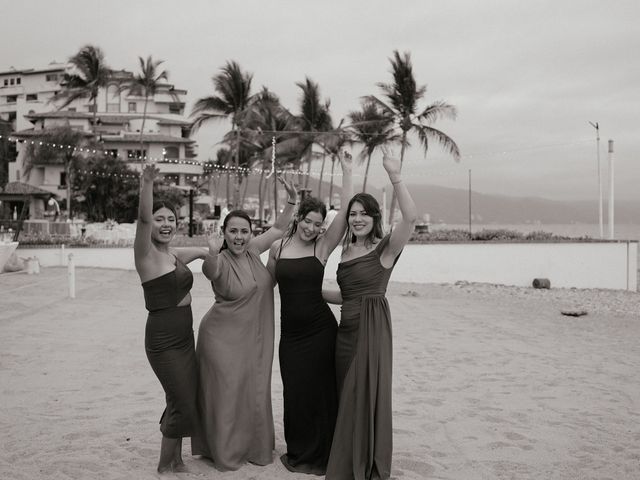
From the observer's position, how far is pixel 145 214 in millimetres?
3807

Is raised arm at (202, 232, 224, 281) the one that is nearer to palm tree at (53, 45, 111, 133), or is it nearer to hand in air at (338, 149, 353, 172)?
hand in air at (338, 149, 353, 172)

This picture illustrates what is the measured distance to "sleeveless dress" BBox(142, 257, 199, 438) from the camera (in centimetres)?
396

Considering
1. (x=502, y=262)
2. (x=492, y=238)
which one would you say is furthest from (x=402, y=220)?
(x=492, y=238)

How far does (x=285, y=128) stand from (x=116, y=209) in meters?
11.1

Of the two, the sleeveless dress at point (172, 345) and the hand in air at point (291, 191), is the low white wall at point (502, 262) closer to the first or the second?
the hand in air at point (291, 191)

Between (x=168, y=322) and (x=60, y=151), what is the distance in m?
38.6

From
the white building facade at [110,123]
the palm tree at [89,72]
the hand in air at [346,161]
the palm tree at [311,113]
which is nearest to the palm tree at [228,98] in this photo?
the palm tree at [311,113]

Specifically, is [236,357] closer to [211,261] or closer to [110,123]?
[211,261]

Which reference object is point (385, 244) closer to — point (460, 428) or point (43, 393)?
point (460, 428)

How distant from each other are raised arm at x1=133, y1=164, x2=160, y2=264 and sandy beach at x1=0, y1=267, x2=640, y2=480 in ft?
4.82

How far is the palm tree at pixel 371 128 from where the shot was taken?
31.1 m

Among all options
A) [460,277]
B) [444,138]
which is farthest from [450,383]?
[444,138]

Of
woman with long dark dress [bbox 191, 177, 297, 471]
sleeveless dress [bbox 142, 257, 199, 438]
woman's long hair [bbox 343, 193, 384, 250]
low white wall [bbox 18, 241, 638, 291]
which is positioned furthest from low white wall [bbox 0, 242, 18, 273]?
woman's long hair [bbox 343, 193, 384, 250]

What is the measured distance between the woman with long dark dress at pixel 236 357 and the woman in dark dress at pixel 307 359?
5.9 inches
